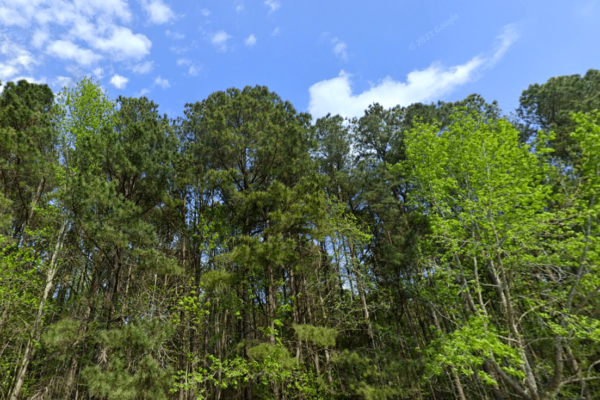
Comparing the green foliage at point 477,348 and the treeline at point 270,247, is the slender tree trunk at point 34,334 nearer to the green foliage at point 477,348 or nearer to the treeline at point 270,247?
the treeline at point 270,247

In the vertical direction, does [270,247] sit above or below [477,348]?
above

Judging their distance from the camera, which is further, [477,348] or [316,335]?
[316,335]

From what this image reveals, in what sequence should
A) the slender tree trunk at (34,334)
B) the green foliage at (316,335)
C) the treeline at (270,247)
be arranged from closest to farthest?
the treeline at (270,247) → the slender tree trunk at (34,334) → the green foliage at (316,335)

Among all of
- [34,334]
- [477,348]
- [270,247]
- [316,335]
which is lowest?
[477,348]

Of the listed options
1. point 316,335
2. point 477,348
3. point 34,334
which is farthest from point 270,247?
point 34,334

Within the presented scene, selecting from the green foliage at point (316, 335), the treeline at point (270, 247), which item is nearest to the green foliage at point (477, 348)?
the treeline at point (270, 247)

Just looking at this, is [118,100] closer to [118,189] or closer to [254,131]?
[118,189]

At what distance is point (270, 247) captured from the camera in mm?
7766

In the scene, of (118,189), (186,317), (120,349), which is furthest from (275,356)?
(118,189)

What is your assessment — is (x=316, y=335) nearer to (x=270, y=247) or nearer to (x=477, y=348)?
(x=270, y=247)

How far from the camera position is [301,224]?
874 cm

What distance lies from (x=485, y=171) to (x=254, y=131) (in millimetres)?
7326

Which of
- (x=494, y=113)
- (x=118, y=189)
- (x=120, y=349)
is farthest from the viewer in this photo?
(x=494, y=113)

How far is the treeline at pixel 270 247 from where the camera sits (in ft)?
20.4
